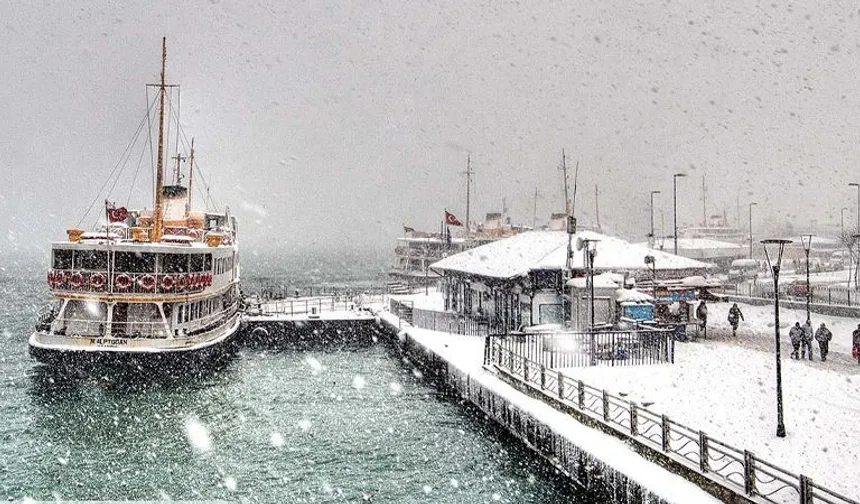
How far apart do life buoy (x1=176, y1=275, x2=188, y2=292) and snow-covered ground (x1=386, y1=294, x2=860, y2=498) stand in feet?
39.4

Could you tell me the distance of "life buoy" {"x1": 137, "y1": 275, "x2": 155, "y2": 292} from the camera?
2572cm

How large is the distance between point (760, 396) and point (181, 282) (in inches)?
869

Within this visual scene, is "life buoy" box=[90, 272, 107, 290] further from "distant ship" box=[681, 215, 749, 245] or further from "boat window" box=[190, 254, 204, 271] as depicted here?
"distant ship" box=[681, 215, 749, 245]

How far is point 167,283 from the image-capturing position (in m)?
26.0

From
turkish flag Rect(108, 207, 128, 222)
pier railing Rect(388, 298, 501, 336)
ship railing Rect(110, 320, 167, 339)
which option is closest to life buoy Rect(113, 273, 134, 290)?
ship railing Rect(110, 320, 167, 339)

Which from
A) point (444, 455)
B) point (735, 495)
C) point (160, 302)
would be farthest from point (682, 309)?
point (160, 302)

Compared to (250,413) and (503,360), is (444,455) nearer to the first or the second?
(503,360)

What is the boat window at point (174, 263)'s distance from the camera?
26438 millimetres

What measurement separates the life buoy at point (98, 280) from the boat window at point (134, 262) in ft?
2.07

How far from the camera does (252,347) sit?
35.8 metres

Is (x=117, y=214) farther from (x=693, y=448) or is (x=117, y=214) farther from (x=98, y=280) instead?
(x=693, y=448)

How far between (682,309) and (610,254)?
5531mm

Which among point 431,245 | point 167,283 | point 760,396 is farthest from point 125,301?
point 431,245

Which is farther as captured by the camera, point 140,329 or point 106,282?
point 140,329
